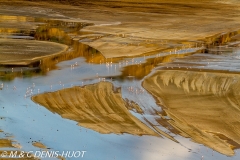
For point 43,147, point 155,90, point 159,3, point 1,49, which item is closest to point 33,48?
point 1,49

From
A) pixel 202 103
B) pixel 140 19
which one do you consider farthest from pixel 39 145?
pixel 140 19

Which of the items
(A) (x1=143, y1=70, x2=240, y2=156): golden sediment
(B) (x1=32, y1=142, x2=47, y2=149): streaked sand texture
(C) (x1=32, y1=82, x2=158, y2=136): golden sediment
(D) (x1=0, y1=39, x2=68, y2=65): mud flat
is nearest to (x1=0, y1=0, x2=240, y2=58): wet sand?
(D) (x1=0, y1=39, x2=68, y2=65): mud flat

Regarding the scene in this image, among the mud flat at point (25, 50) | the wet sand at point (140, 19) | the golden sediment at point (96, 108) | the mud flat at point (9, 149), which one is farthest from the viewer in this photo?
the wet sand at point (140, 19)

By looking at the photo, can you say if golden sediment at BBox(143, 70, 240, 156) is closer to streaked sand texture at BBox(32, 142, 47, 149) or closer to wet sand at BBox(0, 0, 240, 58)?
streaked sand texture at BBox(32, 142, 47, 149)

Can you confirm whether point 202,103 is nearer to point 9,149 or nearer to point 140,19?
point 9,149

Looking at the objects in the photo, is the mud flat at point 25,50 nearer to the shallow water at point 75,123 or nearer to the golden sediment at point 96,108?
the shallow water at point 75,123

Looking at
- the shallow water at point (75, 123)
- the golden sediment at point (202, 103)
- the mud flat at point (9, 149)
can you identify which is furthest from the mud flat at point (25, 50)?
the mud flat at point (9, 149)
